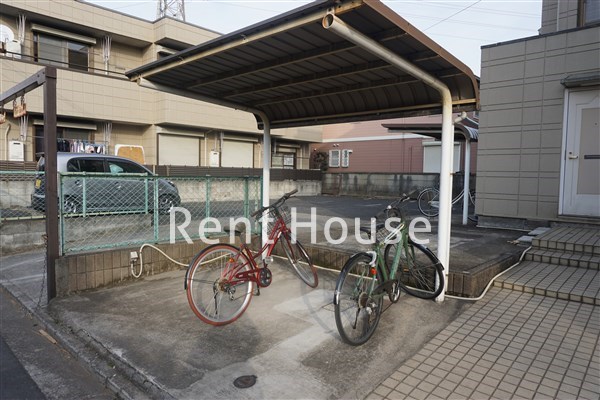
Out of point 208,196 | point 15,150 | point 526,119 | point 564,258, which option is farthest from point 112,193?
point 15,150

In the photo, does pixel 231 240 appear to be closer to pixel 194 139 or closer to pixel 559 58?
pixel 559 58

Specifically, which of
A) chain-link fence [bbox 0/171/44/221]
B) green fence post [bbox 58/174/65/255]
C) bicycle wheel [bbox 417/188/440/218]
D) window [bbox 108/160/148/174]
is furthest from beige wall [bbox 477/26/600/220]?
chain-link fence [bbox 0/171/44/221]

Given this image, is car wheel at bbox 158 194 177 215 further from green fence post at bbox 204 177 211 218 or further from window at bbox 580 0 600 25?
window at bbox 580 0 600 25

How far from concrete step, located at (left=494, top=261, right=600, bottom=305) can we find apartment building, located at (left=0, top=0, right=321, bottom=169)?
35.1 ft

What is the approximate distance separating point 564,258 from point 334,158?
728 inches

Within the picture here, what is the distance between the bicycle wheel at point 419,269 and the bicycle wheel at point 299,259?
104cm

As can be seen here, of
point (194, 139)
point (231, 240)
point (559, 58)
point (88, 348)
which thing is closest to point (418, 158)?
point (194, 139)

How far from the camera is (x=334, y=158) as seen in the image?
75.4ft

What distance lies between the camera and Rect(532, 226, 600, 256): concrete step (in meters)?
4.90

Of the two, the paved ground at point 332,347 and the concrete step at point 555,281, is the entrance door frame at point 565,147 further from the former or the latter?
the paved ground at point 332,347

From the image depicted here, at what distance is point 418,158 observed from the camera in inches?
768

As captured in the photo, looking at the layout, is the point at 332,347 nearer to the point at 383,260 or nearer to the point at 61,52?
the point at 383,260

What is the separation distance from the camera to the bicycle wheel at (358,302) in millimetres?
2996

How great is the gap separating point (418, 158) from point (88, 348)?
733 inches
